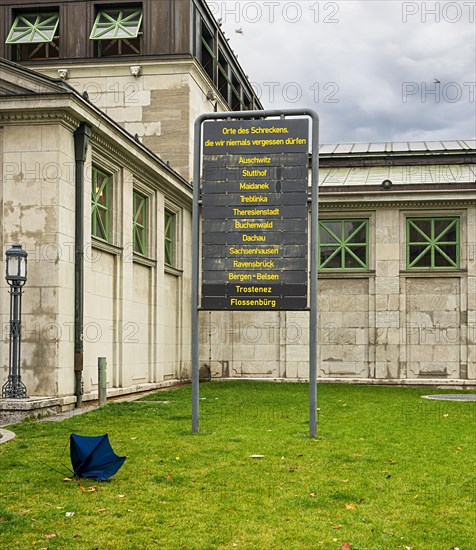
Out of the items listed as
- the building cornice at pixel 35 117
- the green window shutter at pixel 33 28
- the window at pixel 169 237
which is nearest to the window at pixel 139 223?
the window at pixel 169 237

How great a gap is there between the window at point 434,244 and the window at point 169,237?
328 inches

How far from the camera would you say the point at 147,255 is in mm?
23766

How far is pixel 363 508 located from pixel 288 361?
67.7ft

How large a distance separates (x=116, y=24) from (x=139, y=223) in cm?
1102

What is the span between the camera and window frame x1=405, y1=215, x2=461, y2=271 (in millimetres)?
28094

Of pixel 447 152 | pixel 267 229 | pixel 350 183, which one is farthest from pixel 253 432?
pixel 447 152

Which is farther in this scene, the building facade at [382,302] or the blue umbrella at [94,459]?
the building facade at [382,302]

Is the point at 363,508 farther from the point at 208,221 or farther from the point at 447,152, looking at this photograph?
the point at 447,152

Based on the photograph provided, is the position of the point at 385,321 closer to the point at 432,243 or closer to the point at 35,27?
the point at 432,243

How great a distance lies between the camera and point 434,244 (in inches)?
1109

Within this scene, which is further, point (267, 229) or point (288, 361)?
point (288, 361)

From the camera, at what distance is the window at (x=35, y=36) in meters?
31.0

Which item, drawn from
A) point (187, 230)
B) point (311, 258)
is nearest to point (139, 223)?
point (187, 230)

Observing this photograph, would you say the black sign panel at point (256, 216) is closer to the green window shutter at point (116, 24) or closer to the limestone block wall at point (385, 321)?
the limestone block wall at point (385, 321)
